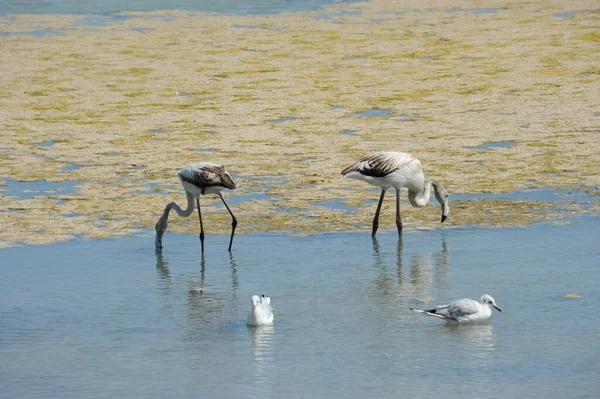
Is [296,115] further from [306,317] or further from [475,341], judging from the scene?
[475,341]

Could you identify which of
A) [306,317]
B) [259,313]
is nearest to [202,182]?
[306,317]

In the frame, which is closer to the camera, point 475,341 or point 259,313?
point 475,341

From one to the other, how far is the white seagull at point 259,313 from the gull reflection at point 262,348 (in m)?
0.05

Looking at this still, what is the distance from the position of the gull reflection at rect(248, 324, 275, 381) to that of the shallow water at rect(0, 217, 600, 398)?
2 centimetres

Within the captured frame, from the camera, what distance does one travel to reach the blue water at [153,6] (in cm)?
3109

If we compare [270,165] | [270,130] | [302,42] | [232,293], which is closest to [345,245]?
[232,293]

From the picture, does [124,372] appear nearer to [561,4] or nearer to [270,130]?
[270,130]

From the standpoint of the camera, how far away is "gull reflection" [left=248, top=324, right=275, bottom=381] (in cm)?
734

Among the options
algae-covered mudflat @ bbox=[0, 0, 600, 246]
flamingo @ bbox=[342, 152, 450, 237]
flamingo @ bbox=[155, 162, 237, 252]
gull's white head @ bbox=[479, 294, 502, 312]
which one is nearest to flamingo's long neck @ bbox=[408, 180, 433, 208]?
flamingo @ bbox=[342, 152, 450, 237]

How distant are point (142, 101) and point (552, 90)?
6.50 meters

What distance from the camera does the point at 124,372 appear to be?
7410 mm

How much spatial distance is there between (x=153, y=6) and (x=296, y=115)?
17.1 m

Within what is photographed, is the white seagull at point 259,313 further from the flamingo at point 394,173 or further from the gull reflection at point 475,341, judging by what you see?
the flamingo at point 394,173

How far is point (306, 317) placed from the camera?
855cm
